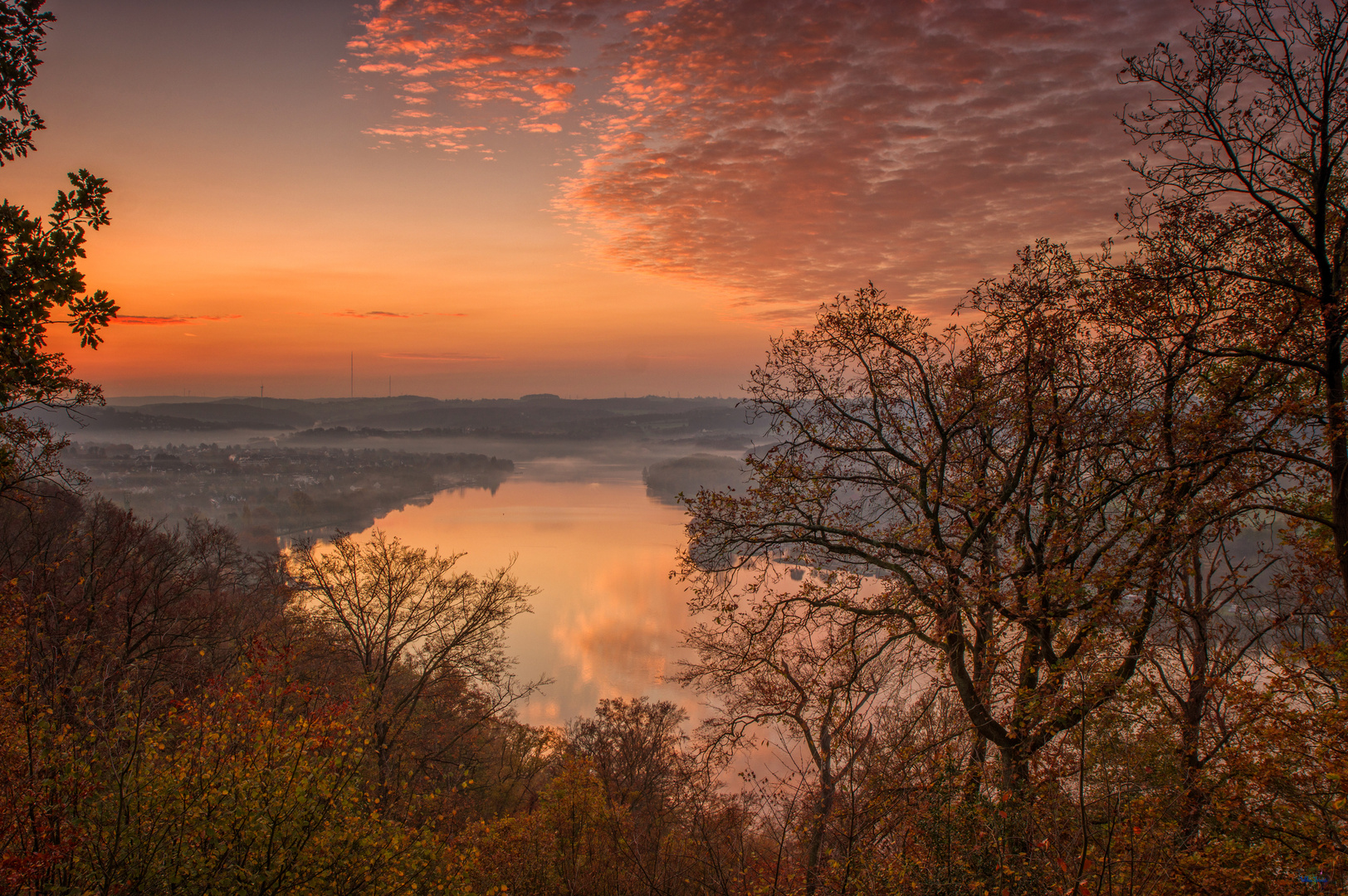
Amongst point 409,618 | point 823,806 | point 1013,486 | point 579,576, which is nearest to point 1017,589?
point 1013,486

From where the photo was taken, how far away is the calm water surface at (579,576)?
37719mm

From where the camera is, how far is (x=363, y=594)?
16.2 meters

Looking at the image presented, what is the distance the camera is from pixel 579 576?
63844 millimetres

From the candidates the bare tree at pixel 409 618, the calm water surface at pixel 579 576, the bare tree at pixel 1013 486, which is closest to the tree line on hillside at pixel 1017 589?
the bare tree at pixel 1013 486

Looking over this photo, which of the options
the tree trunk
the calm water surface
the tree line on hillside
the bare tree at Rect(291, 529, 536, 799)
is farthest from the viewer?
the calm water surface

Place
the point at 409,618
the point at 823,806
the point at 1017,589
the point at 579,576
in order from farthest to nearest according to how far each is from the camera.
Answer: the point at 579,576 → the point at 409,618 → the point at 823,806 → the point at 1017,589

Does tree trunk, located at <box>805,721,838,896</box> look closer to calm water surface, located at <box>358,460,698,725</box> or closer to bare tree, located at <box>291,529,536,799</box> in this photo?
calm water surface, located at <box>358,460,698,725</box>

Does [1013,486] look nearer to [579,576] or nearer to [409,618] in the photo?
Result: [409,618]

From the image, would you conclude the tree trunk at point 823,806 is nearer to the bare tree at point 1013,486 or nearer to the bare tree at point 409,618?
the bare tree at point 1013,486

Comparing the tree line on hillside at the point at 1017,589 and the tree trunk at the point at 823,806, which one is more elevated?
the tree line on hillside at the point at 1017,589

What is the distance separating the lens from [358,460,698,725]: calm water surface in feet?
Answer: 124

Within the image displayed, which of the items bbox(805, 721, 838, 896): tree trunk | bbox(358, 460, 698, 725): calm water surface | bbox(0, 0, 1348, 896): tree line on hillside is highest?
bbox(0, 0, 1348, 896): tree line on hillside

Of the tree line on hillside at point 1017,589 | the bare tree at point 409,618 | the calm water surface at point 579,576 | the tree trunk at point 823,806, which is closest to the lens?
the tree line on hillside at point 1017,589

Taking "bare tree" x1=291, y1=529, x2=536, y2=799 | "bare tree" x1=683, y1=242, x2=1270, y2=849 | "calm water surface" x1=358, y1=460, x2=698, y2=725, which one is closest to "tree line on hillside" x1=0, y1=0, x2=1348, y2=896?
"bare tree" x1=683, y1=242, x2=1270, y2=849
